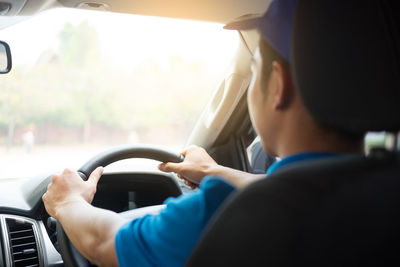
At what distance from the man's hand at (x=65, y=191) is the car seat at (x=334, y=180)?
0.73 metres

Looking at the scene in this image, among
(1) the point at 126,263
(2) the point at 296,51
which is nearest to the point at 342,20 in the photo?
(2) the point at 296,51

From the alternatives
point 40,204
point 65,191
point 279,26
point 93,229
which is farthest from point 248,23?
point 40,204

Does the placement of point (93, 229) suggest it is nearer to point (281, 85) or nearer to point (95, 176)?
point (95, 176)

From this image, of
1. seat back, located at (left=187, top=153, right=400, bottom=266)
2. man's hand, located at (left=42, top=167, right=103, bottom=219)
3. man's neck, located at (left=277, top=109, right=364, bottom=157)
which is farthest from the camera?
man's hand, located at (left=42, top=167, right=103, bottom=219)

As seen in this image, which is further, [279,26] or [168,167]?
[168,167]

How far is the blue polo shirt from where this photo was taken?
3.98ft

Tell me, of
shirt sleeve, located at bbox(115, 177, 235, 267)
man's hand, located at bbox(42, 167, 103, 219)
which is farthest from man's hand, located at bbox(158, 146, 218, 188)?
shirt sleeve, located at bbox(115, 177, 235, 267)

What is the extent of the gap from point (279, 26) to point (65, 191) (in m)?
0.97

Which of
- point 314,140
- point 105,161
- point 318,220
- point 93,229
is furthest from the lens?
point 105,161

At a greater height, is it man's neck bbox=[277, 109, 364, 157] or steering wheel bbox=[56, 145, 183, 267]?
man's neck bbox=[277, 109, 364, 157]

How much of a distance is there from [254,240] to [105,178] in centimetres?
178

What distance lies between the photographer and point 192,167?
2.29 metres

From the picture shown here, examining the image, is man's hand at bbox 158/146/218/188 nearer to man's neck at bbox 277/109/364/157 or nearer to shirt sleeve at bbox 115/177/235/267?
shirt sleeve at bbox 115/177/235/267

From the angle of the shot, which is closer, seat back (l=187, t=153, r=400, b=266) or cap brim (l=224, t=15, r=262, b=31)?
seat back (l=187, t=153, r=400, b=266)
